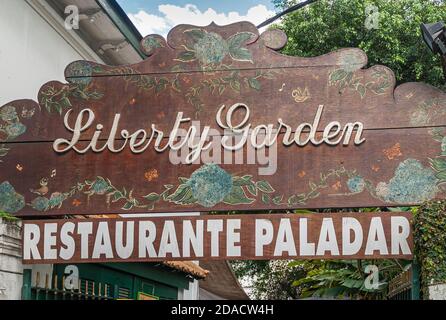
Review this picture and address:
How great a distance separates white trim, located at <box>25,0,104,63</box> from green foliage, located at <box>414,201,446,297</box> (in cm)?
502

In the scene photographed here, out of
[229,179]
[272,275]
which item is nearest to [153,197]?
[229,179]

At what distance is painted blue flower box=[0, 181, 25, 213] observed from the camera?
21.5 feet

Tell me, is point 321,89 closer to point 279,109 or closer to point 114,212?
point 279,109

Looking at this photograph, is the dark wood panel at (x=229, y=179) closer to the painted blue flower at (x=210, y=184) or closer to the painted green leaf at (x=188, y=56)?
the painted blue flower at (x=210, y=184)

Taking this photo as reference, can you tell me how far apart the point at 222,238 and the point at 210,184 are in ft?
1.72

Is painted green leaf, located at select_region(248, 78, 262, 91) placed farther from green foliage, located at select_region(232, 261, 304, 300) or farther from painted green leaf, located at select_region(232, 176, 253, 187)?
green foliage, located at select_region(232, 261, 304, 300)

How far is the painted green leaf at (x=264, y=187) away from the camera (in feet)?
20.5

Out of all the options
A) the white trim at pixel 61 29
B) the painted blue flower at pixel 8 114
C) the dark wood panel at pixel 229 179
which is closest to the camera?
the dark wood panel at pixel 229 179

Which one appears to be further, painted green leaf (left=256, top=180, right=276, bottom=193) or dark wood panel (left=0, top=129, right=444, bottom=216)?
painted green leaf (left=256, top=180, right=276, bottom=193)

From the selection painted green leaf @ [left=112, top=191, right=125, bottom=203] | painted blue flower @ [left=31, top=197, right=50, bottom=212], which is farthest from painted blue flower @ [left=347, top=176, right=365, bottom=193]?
painted blue flower @ [left=31, top=197, right=50, bottom=212]

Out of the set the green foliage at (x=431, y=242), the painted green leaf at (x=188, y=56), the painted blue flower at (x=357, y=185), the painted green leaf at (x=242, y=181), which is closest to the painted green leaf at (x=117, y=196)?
the painted green leaf at (x=242, y=181)

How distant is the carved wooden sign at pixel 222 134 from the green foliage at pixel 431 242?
38 cm

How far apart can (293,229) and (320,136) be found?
90 cm
